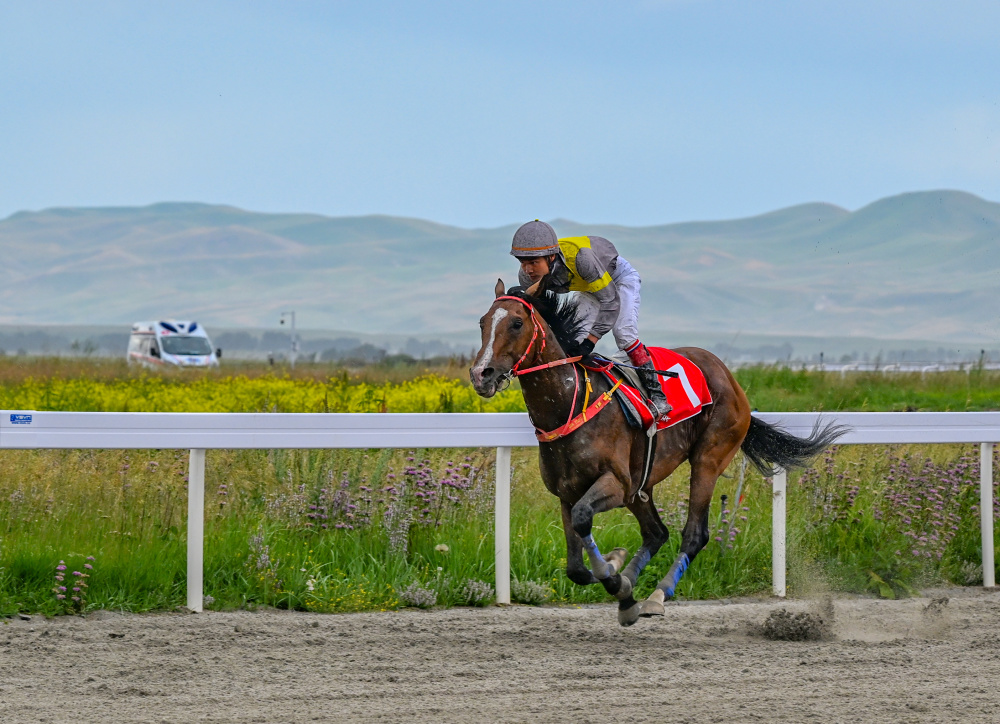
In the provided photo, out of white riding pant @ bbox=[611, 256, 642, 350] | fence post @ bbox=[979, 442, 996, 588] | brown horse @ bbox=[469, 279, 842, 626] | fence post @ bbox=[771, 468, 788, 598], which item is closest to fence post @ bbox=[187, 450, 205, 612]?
brown horse @ bbox=[469, 279, 842, 626]

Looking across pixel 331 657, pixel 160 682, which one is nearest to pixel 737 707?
A: pixel 331 657

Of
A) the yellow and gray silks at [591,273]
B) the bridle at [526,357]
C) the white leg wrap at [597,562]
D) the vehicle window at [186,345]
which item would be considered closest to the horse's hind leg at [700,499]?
the white leg wrap at [597,562]

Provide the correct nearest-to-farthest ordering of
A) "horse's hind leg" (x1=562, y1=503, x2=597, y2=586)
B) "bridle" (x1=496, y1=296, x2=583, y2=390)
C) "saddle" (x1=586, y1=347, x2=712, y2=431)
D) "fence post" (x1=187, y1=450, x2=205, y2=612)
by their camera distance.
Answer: "bridle" (x1=496, y1=296, x2=583, y2=390) < "horse's hind leg" (x1=562, y1=503, x2=597, y2=586) < "saddle" (x1=586, y1=347, x2=712, y2=431) < "fence post" (x1=187, y1=450, x2=205, y2=612)

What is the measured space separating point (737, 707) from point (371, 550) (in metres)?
2.94

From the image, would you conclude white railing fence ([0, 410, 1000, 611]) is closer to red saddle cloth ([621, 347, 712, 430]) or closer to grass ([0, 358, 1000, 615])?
grass ([0, 358, 1000, 615])

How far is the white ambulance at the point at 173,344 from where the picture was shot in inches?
1236

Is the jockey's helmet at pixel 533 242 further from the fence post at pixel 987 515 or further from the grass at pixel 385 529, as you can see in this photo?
the fence post at pixel 987 515

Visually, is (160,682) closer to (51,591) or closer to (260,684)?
(260,684)

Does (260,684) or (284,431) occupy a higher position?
(284,431)

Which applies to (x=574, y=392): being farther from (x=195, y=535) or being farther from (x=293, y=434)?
(x=195, y=535)

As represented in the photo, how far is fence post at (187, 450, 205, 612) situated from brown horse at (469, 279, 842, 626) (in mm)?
2090

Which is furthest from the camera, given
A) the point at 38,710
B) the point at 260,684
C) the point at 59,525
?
the point at 59,525

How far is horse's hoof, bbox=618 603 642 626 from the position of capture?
5.61 m

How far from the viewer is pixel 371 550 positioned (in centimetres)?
698
